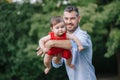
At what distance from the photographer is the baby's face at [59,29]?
3562 millimetres

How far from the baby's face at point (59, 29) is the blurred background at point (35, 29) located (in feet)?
21.2

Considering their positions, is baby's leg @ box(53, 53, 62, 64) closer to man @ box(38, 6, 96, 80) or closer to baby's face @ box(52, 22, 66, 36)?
man @ box(38, 6, 96, 80)

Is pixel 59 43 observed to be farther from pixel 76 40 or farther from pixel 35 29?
pixel 35 29

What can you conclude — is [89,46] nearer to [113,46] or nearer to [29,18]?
[113,46]

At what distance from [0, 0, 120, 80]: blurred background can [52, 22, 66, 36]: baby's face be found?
6477mm

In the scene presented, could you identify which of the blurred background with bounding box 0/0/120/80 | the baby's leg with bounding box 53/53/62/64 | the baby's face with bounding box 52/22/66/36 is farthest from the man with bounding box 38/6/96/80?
the blurred background with bounding box 0/0/120/80

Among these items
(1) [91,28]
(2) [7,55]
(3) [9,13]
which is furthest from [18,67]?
(1) [91,28]

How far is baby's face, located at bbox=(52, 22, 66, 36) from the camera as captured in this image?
3.56m

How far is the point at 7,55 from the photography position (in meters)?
11.8

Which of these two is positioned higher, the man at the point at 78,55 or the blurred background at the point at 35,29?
the man at the point at 78,55

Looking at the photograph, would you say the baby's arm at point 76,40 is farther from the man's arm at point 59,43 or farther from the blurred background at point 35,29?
the blurred background at point 35,29

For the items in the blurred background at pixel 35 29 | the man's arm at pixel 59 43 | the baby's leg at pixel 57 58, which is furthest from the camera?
the blurred background at pixel 35 29

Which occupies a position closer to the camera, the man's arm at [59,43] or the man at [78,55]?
the man's arm at [59,43]

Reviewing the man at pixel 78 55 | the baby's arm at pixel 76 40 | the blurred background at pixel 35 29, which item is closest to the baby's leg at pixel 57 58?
the man at pixel 78 55
